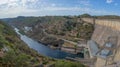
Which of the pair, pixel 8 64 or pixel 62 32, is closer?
pixel 8 64

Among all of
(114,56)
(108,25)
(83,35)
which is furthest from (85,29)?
(114,56)

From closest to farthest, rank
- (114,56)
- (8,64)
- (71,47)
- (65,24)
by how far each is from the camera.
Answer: (8,64) < (114,56) < (71,47) < (65,24)

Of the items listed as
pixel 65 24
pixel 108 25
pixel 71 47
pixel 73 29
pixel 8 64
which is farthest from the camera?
pixel 65 24

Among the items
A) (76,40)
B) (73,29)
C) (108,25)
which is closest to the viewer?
(108,25)

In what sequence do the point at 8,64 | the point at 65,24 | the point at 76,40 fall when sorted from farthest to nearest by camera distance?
the point at 65,24 < the point at 76,40 < the point at 8,64

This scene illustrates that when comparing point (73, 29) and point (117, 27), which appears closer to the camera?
point (117, 27)

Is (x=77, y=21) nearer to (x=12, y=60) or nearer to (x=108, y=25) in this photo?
(x=108, y=25)

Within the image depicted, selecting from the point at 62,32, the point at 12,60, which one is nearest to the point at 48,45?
the point at 62,32

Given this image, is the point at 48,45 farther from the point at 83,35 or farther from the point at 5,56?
the point at 5,56

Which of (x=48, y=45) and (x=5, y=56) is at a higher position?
(x=5, y=56)
